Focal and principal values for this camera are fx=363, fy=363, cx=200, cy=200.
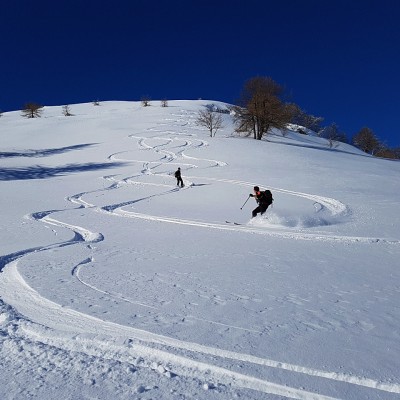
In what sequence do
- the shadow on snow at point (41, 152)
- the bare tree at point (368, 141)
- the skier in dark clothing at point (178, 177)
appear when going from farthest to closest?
the bare tree at point (368, 141) < the shadow on snow at point (41, 152) < the skier in dark clothing at point (178, 177)

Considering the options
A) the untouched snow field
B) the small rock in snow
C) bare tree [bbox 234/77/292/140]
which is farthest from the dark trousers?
bare tree [bbox 234/77/292/140]

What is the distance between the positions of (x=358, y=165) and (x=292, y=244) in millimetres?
22897

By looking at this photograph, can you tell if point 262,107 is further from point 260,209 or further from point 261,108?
point 260,209

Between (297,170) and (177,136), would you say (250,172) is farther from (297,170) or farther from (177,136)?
(177,136)

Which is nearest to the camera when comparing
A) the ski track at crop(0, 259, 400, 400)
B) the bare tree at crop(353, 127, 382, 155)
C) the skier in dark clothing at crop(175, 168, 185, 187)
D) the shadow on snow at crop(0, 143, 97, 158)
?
the ski track at crop(0, 259, 400, 400)

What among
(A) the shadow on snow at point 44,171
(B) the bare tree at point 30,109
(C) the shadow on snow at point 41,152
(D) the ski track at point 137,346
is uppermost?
(B) the bare tree at point 30,109

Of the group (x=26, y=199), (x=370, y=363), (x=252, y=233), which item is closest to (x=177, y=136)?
(x=26, y=199)

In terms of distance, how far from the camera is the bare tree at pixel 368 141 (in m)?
74.7

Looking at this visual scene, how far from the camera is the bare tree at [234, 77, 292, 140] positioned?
1658 inches

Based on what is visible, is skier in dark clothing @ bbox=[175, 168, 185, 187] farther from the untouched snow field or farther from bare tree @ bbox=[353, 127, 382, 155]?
bare tree @ bbox=[353, 127, 382, 155]

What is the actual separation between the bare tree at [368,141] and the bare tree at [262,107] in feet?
127

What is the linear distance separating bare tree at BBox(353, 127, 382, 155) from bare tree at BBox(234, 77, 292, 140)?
38.7 meters

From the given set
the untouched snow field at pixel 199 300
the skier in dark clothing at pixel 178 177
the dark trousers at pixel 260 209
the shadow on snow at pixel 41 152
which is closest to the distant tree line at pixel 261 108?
the shadow on snow at pixel 41 152

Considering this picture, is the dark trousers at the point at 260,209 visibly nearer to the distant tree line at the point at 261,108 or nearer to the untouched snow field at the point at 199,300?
the untouched snow field at the point at 199,300
